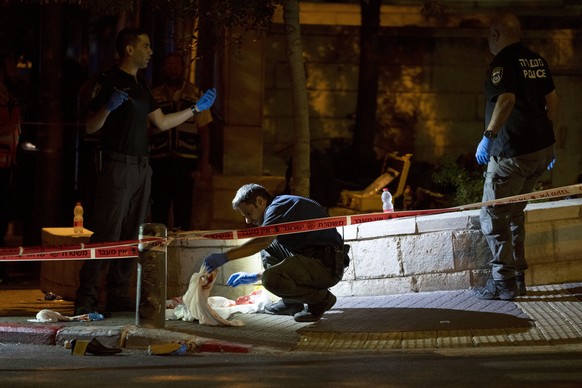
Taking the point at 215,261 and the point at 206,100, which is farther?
the point at 206,100

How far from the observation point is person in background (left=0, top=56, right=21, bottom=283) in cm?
1248

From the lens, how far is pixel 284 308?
937cm

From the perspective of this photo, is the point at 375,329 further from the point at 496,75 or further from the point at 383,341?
the point at 496,75

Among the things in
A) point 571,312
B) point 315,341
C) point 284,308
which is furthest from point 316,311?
point 571,312

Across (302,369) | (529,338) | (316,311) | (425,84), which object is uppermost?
(425,84)

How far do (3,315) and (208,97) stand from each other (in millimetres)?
2372

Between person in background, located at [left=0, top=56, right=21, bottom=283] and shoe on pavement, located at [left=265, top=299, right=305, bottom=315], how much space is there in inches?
159

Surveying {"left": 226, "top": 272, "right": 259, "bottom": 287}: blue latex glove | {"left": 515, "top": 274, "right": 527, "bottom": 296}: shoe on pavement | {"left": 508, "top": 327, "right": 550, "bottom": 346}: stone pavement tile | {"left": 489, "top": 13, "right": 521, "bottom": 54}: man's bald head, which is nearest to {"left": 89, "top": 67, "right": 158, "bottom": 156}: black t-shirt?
{"left": 226, "top": 272, "right": 259, "bottom": 287}: blue latex glove

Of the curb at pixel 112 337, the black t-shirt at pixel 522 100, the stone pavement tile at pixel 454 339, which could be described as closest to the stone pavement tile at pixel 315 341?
the curb at pixel 112 337

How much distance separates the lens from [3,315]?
9680mm

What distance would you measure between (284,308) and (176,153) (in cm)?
338

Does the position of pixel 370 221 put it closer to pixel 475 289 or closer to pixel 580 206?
pixel 475 289

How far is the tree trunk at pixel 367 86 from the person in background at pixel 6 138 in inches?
187

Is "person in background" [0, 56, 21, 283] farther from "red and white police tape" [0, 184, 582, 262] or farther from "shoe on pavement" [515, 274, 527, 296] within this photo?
"shoe on pavement" [515, 274, 527, 296]
